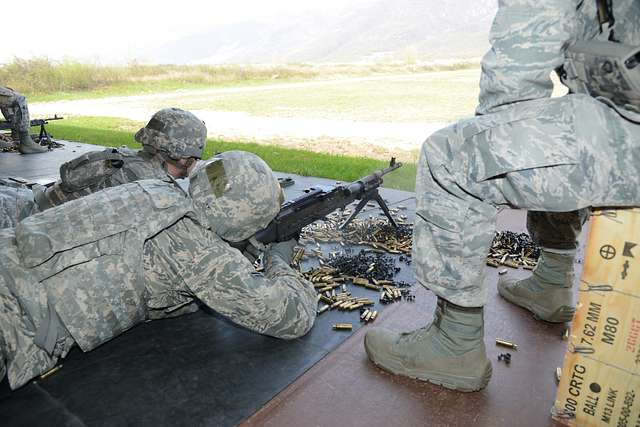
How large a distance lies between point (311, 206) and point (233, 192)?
108 cm

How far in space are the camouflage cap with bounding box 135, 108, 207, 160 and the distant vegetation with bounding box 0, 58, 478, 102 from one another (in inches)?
799

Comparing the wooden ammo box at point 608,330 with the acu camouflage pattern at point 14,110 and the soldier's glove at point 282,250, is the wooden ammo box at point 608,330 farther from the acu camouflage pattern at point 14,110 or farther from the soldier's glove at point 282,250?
the acu camouflage pattern at point 14,110

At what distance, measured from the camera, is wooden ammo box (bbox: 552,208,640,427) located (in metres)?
1.94

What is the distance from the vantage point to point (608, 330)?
203 cm

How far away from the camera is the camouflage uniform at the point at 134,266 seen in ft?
7.52

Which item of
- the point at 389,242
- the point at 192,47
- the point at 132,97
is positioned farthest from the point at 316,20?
the point at 389,242

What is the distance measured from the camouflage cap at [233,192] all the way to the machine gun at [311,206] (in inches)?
17.7

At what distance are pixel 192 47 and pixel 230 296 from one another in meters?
187

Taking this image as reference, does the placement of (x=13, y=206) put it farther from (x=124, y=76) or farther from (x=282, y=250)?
(x=124, y=76)

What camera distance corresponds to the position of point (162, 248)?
8.32 feet

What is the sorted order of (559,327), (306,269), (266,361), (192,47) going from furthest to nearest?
(192,47) < (306,269) < (559,327) < (266,361)

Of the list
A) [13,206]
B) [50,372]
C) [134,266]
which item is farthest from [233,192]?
[13,206]

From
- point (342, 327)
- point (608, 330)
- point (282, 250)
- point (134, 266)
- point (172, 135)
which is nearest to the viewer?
point (608, 330)

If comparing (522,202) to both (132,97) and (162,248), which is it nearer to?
(162,248)
